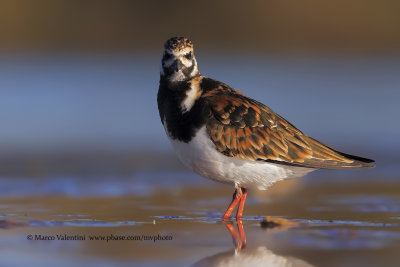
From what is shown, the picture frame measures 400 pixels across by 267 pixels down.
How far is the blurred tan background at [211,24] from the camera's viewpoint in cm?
2000

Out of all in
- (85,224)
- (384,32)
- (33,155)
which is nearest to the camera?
(85,224)

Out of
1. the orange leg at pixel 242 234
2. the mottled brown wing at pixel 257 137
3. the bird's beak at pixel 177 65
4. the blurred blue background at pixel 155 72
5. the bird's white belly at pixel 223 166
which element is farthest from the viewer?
the blurred blue background at pixel 155 72

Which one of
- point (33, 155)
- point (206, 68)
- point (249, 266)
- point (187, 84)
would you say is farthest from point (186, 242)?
point (206, 68)

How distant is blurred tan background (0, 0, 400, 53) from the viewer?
20.0m

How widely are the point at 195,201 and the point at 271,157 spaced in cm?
119

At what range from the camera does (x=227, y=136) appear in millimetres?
5758

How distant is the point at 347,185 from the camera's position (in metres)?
7.55

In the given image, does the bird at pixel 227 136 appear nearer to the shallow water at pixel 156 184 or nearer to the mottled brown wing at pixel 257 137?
the mottled brown wing at pixel 257 137

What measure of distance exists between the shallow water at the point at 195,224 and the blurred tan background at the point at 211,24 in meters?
12.8

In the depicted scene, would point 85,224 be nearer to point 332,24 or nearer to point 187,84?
point 187,84

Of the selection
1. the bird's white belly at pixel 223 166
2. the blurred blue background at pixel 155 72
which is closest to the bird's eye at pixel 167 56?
the bird's white belly at pixel 223 166

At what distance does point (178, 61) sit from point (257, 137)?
0.92m

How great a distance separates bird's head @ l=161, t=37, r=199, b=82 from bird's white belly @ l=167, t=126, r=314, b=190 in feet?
1.99

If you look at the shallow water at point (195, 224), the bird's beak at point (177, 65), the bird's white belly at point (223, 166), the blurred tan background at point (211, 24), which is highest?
the blurred tan background at point (211, 24)
